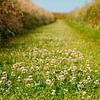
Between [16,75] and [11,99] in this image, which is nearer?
[11,99]

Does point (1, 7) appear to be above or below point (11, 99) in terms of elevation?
above

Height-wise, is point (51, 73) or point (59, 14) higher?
point (51, 73)

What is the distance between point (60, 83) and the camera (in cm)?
759

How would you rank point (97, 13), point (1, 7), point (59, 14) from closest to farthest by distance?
point (1, 7) → point (97, 13) → point (59, 14)

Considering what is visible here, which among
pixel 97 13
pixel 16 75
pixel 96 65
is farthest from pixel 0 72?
pixel 97 13

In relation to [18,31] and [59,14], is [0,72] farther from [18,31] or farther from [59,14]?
[59,14]

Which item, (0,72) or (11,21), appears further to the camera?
(11,21)

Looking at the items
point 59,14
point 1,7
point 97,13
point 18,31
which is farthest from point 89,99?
point 59,14

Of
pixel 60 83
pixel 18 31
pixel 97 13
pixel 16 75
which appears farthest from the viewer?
pixel 97 13

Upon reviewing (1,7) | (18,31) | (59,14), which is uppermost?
(1,7)

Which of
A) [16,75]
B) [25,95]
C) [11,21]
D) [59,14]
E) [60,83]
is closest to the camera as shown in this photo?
[25,95]

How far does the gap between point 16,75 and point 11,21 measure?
9.79m

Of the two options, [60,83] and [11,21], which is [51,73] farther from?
[11,21]

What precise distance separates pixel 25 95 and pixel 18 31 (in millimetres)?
14972
